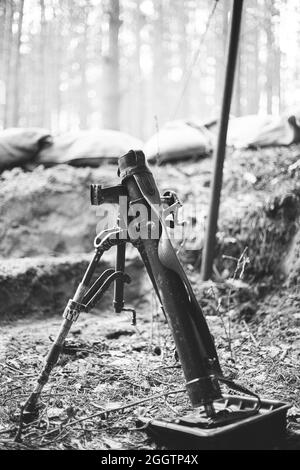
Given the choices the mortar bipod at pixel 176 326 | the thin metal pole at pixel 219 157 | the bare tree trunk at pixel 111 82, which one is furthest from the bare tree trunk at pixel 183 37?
the mortar bipod at pixel 176 326

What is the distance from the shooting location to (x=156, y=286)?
7.56ft

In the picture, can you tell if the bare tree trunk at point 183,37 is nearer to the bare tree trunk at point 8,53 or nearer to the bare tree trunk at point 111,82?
the bare tree trunk at point 8,53

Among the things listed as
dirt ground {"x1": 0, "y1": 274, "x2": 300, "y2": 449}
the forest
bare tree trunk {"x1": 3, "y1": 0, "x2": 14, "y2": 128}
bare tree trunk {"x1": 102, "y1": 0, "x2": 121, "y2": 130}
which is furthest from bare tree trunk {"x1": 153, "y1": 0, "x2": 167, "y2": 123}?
dirt ground {"x1": 0, "y1": 274, "x2": 300, "y2": 449}

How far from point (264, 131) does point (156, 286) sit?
14.6 ft

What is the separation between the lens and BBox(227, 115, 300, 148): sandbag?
5805 mm

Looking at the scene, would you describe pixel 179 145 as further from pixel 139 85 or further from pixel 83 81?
pixel 139 85

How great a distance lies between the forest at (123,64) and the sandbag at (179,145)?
9.96ft

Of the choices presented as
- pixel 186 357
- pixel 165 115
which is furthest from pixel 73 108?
pixel 186 357

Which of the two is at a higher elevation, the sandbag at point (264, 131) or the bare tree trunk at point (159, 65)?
the bare tree trunk at point (159, 65)

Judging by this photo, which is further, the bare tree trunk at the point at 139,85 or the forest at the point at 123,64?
the bare tree trunk at the point at 139,85

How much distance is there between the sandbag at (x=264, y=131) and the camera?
580 centimetres

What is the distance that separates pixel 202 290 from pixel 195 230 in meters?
0.87

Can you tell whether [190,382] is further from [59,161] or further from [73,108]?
[73,108]

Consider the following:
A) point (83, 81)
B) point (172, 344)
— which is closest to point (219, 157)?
point (172, 344)
